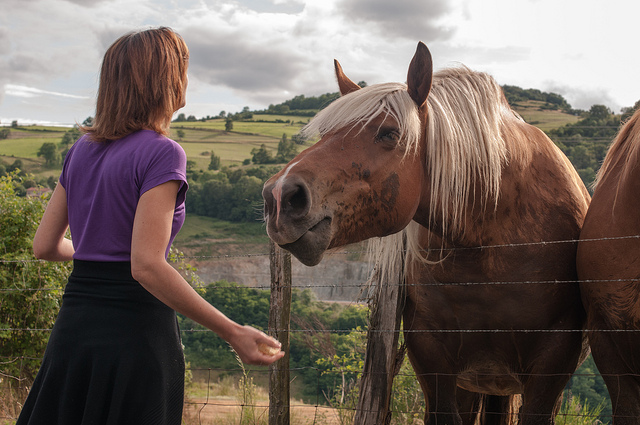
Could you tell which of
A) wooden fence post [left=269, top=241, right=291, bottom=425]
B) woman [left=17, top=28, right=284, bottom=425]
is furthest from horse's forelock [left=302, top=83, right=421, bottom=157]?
wooden fence post [left=269, top=241, right=291, bottom=425]

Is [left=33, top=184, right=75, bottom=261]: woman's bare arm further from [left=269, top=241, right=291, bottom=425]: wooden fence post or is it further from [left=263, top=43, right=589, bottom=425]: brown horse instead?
[left=269, top=241, right=291, bottom=425]: wooden fence post

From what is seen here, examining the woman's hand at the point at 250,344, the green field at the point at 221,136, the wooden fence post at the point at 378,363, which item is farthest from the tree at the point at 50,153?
the woman's hand at the point at 250,344

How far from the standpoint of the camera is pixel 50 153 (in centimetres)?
5597

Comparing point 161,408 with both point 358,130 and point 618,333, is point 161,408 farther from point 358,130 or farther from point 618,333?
point 618,333

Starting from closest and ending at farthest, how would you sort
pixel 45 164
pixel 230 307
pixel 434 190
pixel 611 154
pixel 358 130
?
pixel 358 130 < pixel 434 190 < pixel 611 154 < pixel 230 307 < pixel 45 164

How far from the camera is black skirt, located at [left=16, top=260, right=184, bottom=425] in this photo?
4.41ft

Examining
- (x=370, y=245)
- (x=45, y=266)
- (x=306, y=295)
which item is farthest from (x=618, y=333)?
(x=306, y=295)

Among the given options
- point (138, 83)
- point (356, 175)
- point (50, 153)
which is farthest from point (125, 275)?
point (50, 153)

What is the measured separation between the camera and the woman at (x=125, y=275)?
51.6 inches

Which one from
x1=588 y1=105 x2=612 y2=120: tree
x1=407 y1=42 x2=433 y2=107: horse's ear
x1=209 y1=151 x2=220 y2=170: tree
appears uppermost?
x1=588 y1=105 x2=612 y2=120: tree

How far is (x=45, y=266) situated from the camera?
6832mm

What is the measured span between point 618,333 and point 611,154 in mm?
869

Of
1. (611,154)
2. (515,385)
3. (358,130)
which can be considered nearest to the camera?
(358,130)

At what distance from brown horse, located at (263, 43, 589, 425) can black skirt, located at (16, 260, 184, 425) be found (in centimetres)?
55
